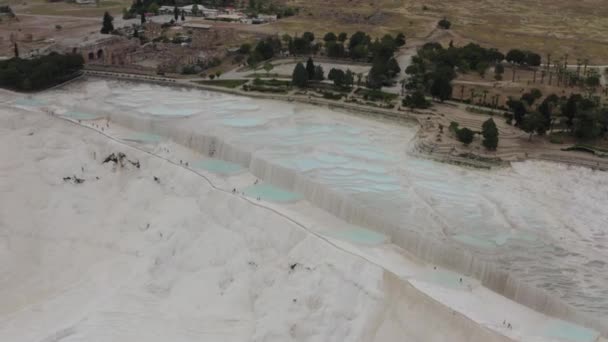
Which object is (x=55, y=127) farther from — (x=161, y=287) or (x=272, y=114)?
(x=161, y=287)

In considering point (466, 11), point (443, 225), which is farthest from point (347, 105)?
point (466, 11)

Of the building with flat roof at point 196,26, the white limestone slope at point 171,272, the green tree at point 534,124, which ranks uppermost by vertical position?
the building with flat roof at point 196,26

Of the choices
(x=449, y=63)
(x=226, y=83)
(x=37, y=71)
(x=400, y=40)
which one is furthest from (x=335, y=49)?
(x=37, y=71)

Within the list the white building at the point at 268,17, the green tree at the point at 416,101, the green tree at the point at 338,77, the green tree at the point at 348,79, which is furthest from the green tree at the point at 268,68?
the white building at the point at 268,17

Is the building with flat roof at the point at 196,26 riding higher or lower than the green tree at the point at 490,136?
higher

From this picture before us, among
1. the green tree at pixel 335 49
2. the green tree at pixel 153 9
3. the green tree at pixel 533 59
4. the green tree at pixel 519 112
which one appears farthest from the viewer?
the green tree at pixel 153 9

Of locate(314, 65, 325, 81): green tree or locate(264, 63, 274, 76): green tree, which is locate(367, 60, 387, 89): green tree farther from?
locate(264, 63, 274, 76): green tree

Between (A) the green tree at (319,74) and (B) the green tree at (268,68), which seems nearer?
(A) the green tree at (319,74)

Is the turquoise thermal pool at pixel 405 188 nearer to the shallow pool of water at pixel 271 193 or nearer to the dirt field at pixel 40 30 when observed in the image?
the shallow pool of water at pixel 271 193

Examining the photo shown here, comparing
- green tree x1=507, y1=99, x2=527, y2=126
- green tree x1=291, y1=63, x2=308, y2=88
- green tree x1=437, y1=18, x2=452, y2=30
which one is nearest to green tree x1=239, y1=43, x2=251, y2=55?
green tree x1=291, y1=63, x2=308, y2=88
